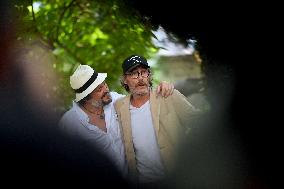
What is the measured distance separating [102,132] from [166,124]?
435 millimetres

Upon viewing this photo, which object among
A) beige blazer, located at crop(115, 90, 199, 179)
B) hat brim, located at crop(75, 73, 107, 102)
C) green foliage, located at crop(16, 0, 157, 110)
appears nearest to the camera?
beige blazer, located at crop(115, 90, 199, 179)

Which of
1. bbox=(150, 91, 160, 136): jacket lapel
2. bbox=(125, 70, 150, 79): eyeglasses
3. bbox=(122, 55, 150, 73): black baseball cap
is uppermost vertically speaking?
bbox=(122, 55, 150, 73): black baseball cap

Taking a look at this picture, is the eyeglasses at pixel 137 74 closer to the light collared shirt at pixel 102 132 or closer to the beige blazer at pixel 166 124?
the beige blazer at pixel 166 124

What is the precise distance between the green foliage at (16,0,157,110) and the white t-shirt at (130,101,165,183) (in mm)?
1129

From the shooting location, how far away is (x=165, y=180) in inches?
107

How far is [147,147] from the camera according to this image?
2738mm

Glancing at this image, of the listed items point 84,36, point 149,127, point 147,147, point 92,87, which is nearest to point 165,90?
point 149,127

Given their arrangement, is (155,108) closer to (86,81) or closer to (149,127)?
(149,127)

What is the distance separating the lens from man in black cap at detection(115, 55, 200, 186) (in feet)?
8.95

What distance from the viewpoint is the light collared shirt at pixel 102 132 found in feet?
9.07

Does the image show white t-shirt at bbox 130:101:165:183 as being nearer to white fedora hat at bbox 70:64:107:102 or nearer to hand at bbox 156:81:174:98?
hand at bbox 156:81:174:98

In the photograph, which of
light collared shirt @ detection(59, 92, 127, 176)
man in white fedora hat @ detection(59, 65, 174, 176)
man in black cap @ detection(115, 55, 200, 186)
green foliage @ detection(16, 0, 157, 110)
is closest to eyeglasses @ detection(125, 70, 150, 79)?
man in black cap @ detection(115, 55, 200, 186)

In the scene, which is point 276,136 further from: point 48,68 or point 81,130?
point 48,68

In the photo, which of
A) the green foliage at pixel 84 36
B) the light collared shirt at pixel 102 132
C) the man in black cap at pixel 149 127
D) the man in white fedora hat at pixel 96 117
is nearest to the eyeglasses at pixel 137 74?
the man in black cap at pixel 149 127
